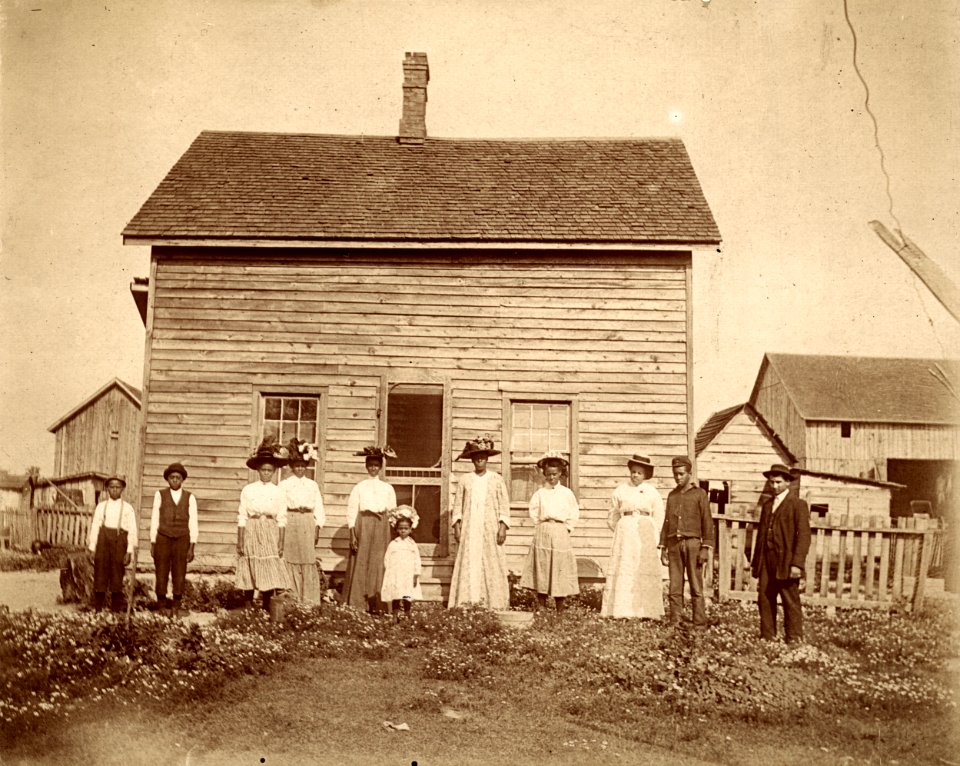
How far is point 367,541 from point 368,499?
50 centimetres

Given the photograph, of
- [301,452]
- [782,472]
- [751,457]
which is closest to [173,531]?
[301,452]

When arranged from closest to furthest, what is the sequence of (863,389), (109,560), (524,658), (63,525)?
(524,658)
(109,560)
(63,525)
(863,389)

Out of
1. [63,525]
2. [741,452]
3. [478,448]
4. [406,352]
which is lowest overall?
[63,525]

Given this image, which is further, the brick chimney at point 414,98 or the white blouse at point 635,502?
the brick chimney at point 414,98

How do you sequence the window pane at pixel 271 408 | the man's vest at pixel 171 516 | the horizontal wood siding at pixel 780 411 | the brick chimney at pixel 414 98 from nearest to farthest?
1. the man's vest at pixel 171 516
2. the window pane at pixel 271 408
3. the brick chimney at pixel 414 98
4. the horizontal wood siding at pixel 780 411

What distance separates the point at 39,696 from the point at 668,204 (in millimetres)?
10365

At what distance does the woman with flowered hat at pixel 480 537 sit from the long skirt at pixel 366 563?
0.92 m

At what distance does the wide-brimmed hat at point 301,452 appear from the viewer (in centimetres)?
1090

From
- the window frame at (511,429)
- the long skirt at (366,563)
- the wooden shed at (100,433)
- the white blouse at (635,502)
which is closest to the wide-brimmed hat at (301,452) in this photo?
the long skirt at (366,563)

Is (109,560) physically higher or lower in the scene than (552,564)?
lower

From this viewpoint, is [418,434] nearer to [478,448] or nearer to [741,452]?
[478,448]

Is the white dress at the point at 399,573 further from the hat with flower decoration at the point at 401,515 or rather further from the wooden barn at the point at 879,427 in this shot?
the wooden barn at the point at 879,427

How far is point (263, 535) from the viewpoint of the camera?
33.7 feet

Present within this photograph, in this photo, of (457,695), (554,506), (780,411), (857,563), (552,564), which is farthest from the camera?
(780,411)
